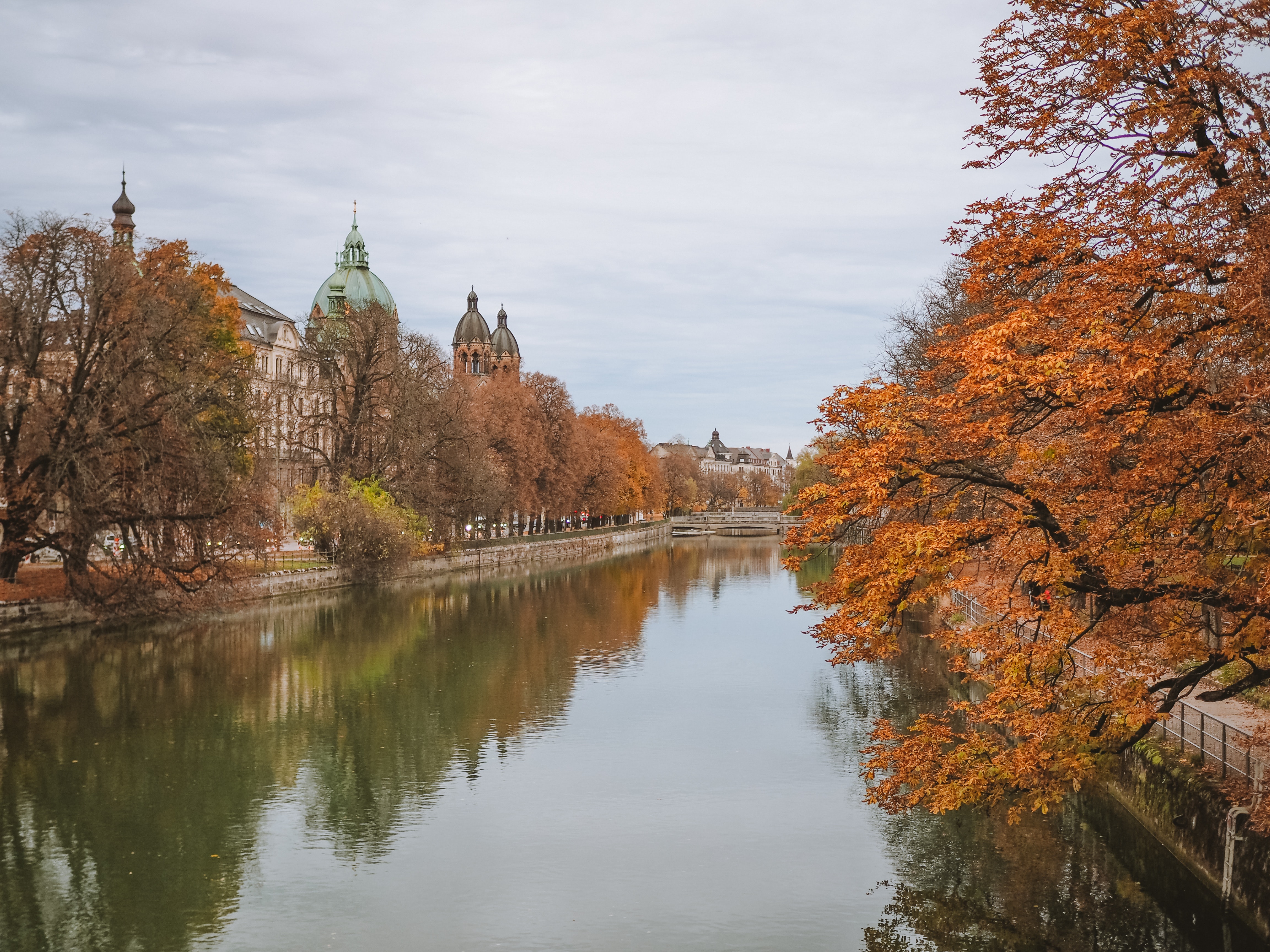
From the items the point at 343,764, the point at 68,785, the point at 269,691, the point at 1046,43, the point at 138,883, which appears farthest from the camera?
the point at 269,691

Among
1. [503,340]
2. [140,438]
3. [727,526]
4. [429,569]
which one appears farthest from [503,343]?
[140,438]

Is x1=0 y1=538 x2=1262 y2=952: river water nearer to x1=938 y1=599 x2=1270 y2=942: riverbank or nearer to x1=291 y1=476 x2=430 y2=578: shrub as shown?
x1=938 y1=599 x2=1270 y2=942: riverbank

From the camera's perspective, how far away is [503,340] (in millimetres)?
159875

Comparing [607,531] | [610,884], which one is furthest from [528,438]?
[610,884]

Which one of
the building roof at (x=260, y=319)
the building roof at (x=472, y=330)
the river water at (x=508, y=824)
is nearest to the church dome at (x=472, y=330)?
the building roof at (x=472, y=330)

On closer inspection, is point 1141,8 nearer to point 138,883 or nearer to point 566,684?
point 138,883

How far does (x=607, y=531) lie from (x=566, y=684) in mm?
70005

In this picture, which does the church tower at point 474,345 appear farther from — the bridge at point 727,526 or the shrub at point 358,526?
the shrub at point 358,526

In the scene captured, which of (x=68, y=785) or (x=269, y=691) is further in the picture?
(x=269, y=691)

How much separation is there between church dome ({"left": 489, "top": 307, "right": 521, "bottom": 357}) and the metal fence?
14214 cm

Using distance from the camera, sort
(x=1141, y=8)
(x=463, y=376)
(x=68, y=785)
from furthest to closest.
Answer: (x=463, y=376), (x=68, y=785), (x=1141, y=8)

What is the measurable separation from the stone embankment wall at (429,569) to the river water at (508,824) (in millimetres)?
1427

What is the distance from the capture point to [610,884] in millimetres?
15617

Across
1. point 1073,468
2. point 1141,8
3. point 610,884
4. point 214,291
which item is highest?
point 214,291
